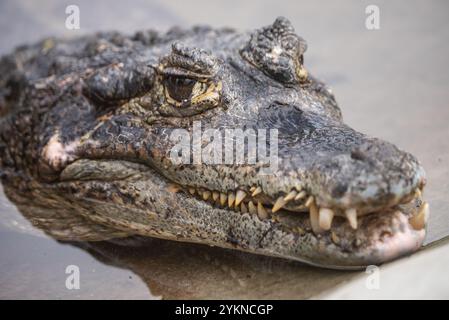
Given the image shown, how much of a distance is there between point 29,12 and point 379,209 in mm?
6737

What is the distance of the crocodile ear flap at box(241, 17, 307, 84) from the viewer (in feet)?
13.3

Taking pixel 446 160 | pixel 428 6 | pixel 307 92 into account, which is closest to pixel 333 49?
pixel 428 6

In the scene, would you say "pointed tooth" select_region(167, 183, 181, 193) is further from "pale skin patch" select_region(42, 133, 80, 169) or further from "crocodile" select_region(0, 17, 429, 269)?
"pale skin patch" select_region(42, 133, 80, 169)

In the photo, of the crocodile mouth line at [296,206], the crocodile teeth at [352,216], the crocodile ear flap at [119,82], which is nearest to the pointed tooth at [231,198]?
the crocodile mouth line at [296,206]

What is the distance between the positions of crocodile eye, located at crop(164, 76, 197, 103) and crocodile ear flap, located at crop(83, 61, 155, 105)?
0.63 ft

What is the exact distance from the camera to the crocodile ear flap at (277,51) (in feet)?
13.3

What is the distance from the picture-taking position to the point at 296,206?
125 inches

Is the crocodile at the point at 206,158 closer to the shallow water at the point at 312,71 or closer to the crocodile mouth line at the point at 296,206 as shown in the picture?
the crocodile mouth line at the point at 296,206

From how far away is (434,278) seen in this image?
10.1 feet

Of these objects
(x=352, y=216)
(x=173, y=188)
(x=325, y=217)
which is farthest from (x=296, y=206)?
(x=173, y=188)

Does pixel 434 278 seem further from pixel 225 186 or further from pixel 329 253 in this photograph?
pixel 225 186

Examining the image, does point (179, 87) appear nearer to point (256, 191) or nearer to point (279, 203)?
point (256, 191)

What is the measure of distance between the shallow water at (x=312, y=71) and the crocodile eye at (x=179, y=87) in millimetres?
1025

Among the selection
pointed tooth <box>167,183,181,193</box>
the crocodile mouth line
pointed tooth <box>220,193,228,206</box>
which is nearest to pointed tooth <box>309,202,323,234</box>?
the crocodile mouth line
